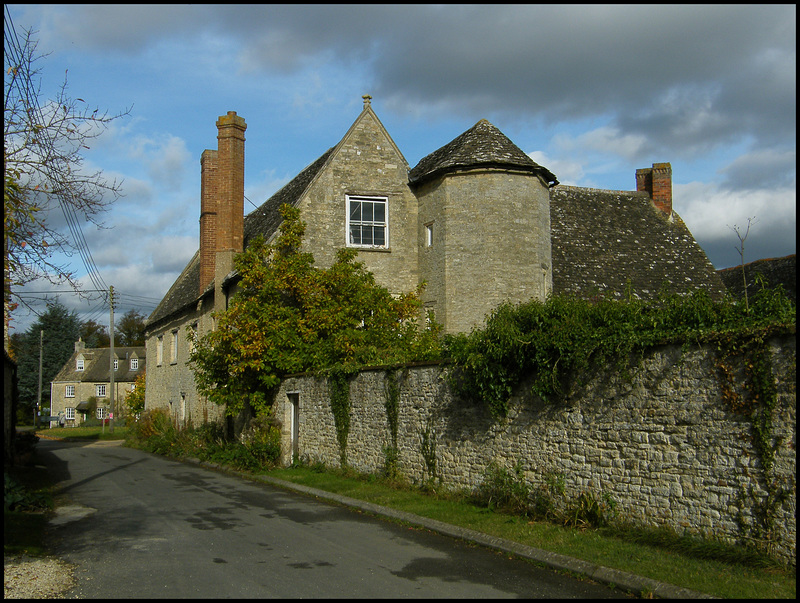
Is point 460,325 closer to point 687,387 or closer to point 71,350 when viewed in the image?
point 687,387

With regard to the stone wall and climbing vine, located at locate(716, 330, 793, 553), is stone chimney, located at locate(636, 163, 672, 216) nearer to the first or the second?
the stone wall

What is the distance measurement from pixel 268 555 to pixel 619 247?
19286mm

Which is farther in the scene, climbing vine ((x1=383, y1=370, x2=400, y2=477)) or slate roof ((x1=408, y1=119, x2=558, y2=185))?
slate roof ((x1=408, y1=119, x2=558, y2=185))

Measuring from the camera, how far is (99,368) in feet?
244

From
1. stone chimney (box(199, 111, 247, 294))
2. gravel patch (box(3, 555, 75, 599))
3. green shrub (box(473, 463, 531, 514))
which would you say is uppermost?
stone chimney (box(199, 111, 247, 294))

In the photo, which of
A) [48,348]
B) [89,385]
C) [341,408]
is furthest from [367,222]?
[48,348]

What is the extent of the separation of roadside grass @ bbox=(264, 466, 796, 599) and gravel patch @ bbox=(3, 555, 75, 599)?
5324mm

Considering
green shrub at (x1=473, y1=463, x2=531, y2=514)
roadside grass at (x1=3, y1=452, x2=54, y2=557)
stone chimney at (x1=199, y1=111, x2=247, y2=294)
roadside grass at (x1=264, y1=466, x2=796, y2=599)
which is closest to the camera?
roadside grass at (x1=264, y1=466, x2=796, y2=599)

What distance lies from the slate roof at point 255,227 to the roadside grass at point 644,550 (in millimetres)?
13094

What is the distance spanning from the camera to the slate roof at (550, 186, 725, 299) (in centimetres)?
2277

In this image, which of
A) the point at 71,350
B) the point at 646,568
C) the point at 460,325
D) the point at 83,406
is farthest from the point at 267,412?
the point at 71,350

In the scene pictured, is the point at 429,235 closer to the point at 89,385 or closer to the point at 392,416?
the point at 392,416

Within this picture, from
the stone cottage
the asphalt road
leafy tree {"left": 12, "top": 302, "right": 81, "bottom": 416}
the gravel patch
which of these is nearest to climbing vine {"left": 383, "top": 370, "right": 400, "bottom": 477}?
the asphalt road

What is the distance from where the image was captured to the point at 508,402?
37.3 feet
